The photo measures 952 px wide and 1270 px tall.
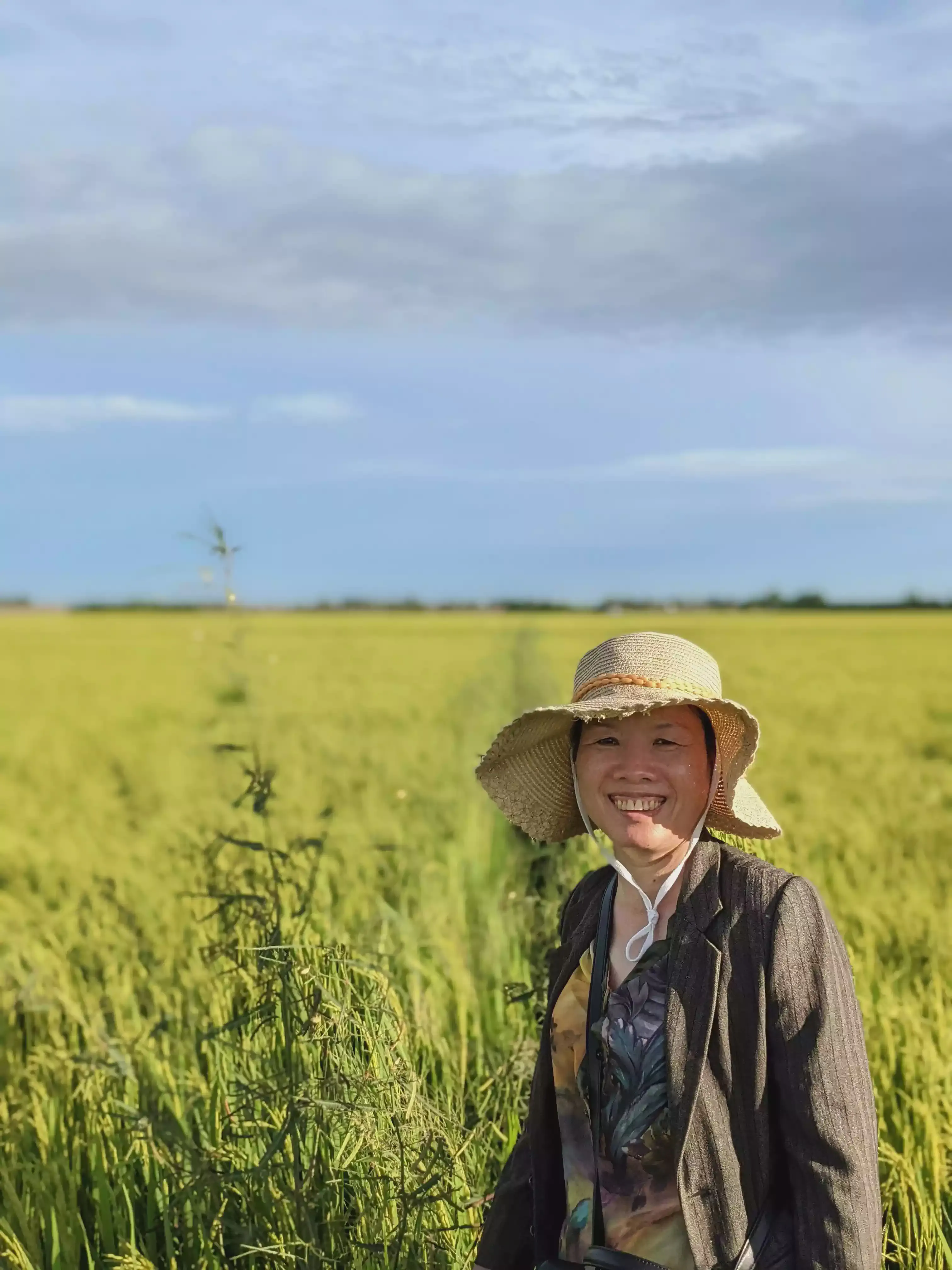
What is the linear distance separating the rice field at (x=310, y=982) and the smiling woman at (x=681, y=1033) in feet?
0.99

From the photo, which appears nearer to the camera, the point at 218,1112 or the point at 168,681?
the point at 218,1112

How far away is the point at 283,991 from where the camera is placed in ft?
7.71

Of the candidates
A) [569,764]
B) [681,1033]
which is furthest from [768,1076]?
[569,764]

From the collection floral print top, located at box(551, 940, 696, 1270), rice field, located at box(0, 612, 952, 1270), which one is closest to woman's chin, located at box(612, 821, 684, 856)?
floral print top, located at box(551, 940, 696, 1270)

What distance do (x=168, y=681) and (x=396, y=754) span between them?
16.9 m

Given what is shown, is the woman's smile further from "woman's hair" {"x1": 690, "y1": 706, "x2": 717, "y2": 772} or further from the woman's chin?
"woman's hair" {"x1": 690, "y1": 706, "x2": 717, "y2": 772}

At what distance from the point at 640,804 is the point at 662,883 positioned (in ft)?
0.44

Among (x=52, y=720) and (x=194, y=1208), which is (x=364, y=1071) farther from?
(x=52, y=720)

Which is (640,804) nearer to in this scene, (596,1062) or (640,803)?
(640,803)

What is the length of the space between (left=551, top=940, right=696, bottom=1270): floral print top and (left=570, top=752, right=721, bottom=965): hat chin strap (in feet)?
0.08

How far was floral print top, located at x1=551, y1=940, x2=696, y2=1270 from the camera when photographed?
6.18ft

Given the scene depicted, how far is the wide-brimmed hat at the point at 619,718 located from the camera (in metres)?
1.99

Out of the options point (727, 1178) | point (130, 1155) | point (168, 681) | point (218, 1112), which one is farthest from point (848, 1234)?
point (168, 681)

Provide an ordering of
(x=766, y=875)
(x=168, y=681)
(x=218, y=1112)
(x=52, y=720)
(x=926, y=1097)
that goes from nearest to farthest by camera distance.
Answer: (x=766, y=875) < (x=218, y=1112) < (x=926, y=1097) < (x=52, y=720) < (x=168, y=681)
